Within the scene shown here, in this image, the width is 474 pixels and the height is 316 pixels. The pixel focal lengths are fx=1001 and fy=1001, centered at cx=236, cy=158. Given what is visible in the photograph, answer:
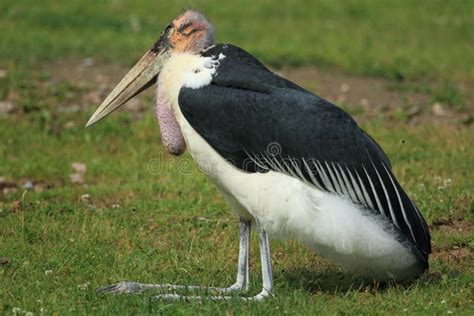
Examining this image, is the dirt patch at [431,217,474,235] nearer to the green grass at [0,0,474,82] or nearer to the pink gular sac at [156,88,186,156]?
the pink gular sac at [156,88,186,156]

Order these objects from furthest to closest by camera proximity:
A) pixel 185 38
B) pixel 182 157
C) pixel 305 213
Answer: pixel 182 157, pixel 185 38, pixel 305 213

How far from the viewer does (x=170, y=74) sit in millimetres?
5762

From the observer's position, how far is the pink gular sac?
5723 mm

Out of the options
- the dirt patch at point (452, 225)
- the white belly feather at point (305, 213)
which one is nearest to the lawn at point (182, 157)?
the dirt patch at point (452, 225)

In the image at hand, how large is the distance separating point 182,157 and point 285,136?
3.71 meters

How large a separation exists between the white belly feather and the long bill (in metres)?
0.31

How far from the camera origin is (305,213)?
17.7 ft

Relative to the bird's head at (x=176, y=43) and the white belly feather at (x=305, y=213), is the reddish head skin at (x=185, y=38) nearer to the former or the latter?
the bird's head at (x=176, y=43)

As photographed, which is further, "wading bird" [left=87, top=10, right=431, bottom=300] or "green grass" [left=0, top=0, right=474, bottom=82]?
"green grass" [left=0, top=0, right=474, bottom=82]

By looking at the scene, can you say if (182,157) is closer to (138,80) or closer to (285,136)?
(138,80)

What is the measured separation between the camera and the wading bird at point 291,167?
547 centimetres

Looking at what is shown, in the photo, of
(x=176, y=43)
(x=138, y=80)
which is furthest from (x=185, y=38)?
(x=138, y=80)

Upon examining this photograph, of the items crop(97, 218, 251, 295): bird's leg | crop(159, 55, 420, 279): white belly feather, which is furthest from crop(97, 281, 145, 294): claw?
crop(159, 55, 420, 279): white belly feather

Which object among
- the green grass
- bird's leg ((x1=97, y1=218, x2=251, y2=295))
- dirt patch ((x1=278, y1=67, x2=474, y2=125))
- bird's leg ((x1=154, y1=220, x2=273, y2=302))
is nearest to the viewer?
bird's leg ((x1=154, y1=220, x2=273, y2=302))
